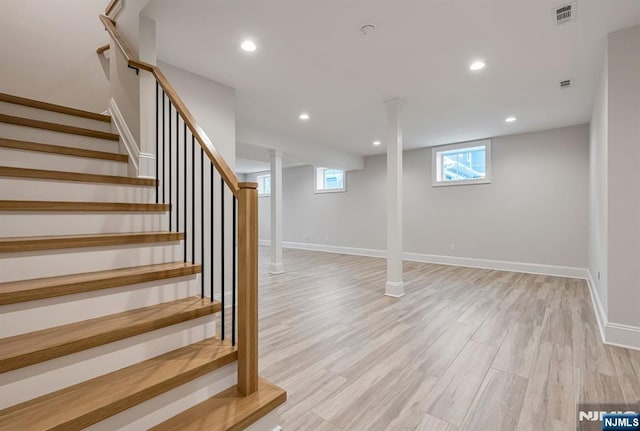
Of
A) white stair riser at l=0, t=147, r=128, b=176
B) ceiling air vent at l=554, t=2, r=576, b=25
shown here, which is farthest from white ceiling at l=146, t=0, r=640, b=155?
white stair riser at l=0, t=147, r=128, b=176

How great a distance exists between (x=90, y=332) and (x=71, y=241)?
600 mm

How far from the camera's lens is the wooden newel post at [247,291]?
1.49 metres

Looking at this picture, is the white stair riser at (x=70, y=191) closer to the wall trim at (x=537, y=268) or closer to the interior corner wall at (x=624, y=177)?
the interior corner wall at (x=624, y=177)

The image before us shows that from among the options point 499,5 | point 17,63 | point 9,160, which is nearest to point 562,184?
point 499,5

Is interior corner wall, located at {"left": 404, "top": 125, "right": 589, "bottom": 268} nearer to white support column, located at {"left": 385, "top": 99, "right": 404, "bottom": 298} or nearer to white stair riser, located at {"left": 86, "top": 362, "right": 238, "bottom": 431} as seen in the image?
white support column, located at {"left": 385, "top": 99, "right": 404, "bottom": 298}

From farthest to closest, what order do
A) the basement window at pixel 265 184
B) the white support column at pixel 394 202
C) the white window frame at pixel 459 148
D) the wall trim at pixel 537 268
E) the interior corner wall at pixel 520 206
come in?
the basement window at pixel 265 184 < the white window frame at pixel 459 148 < the interior corner wall at pixel 520 206 < the white support column at pixel 394 202 < the wall trim at pixel 537 268

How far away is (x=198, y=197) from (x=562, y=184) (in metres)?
6.32

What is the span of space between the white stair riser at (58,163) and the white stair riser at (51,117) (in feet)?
2.14

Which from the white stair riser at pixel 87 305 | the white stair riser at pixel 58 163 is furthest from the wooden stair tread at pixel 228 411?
the white stair riser at pixel 58 163

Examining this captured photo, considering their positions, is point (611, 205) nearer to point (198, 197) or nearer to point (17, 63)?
point (198, 197)

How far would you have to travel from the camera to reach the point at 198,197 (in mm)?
3320

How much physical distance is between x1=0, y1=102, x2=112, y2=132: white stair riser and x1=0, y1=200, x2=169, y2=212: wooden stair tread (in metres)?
1.29

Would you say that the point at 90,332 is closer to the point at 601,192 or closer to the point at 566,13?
the point at 566,13

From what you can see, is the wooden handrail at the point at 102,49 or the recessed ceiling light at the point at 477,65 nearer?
the recessed ceiling light at the point at 477,65
